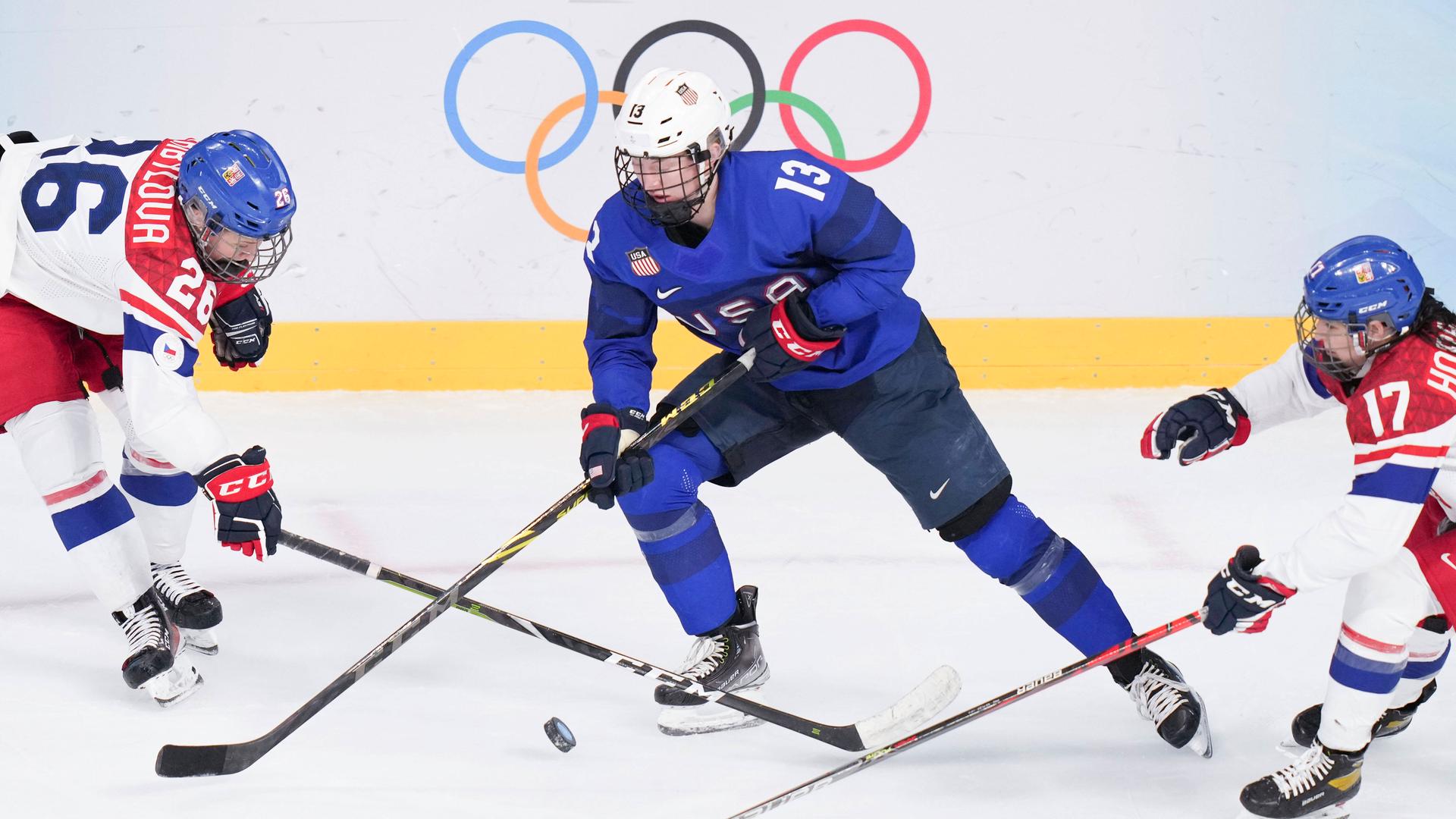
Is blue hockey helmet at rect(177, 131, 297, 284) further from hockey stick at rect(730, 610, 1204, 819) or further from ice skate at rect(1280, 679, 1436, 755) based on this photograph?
ice skate at rect(1280, 679, 1436, 755)

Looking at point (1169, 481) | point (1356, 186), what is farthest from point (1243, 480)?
point (1356, 186)

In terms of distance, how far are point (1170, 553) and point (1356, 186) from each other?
179 centimetres

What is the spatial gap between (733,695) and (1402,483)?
1.14m

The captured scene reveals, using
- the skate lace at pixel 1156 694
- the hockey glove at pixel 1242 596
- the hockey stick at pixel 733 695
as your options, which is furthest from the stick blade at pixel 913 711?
the hockey glove at pixel 1242 596

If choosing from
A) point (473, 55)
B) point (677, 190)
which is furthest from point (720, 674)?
point (473, 55)

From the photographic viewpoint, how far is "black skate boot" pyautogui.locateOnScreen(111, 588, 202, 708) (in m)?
2.71

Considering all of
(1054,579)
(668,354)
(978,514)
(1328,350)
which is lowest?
(668,354)

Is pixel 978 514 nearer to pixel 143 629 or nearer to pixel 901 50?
pixel 143 629

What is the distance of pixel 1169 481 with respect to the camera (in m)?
3.91

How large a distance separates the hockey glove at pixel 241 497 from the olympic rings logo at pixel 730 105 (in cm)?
232

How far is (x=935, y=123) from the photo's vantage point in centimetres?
461

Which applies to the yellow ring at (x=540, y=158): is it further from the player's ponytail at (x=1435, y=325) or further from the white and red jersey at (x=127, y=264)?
the player's ponytail at (x=1435, y=325)

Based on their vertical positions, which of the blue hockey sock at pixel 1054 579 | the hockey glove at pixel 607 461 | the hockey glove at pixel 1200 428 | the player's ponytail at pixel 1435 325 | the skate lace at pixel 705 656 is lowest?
the skate lace at pixel 705 656

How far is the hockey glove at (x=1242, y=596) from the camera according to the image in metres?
2.20
